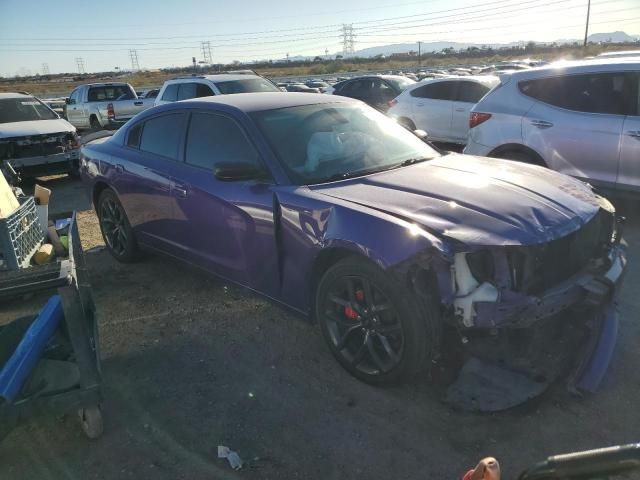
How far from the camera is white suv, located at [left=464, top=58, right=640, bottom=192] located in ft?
17.9

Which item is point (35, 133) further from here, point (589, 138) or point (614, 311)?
point (614, 311)

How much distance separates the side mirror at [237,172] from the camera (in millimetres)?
3482

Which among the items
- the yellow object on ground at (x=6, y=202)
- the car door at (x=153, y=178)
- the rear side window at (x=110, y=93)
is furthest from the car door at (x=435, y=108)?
the rear side window at (x=110, y=93)

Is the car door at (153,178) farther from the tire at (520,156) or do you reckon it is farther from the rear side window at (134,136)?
the tire at (520,156)

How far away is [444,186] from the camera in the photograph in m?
3.29

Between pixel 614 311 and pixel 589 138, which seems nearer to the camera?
pixel 614 311

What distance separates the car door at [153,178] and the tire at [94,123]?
1225cm

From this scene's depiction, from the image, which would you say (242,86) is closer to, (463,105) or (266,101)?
(463,105)

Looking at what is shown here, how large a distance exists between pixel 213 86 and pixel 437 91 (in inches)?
173

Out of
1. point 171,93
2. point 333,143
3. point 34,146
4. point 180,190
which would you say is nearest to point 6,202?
point 180,190

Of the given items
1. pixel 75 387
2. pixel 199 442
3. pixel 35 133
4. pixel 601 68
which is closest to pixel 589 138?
pixel 601 68

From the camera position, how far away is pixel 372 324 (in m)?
3.04

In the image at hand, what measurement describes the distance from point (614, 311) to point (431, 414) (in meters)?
1.29

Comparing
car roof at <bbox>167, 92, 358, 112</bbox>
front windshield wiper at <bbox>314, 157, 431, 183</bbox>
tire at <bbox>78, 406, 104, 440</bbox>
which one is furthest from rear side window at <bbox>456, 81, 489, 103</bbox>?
tire at <bbox>78, 406, 104, 440</bbox>
